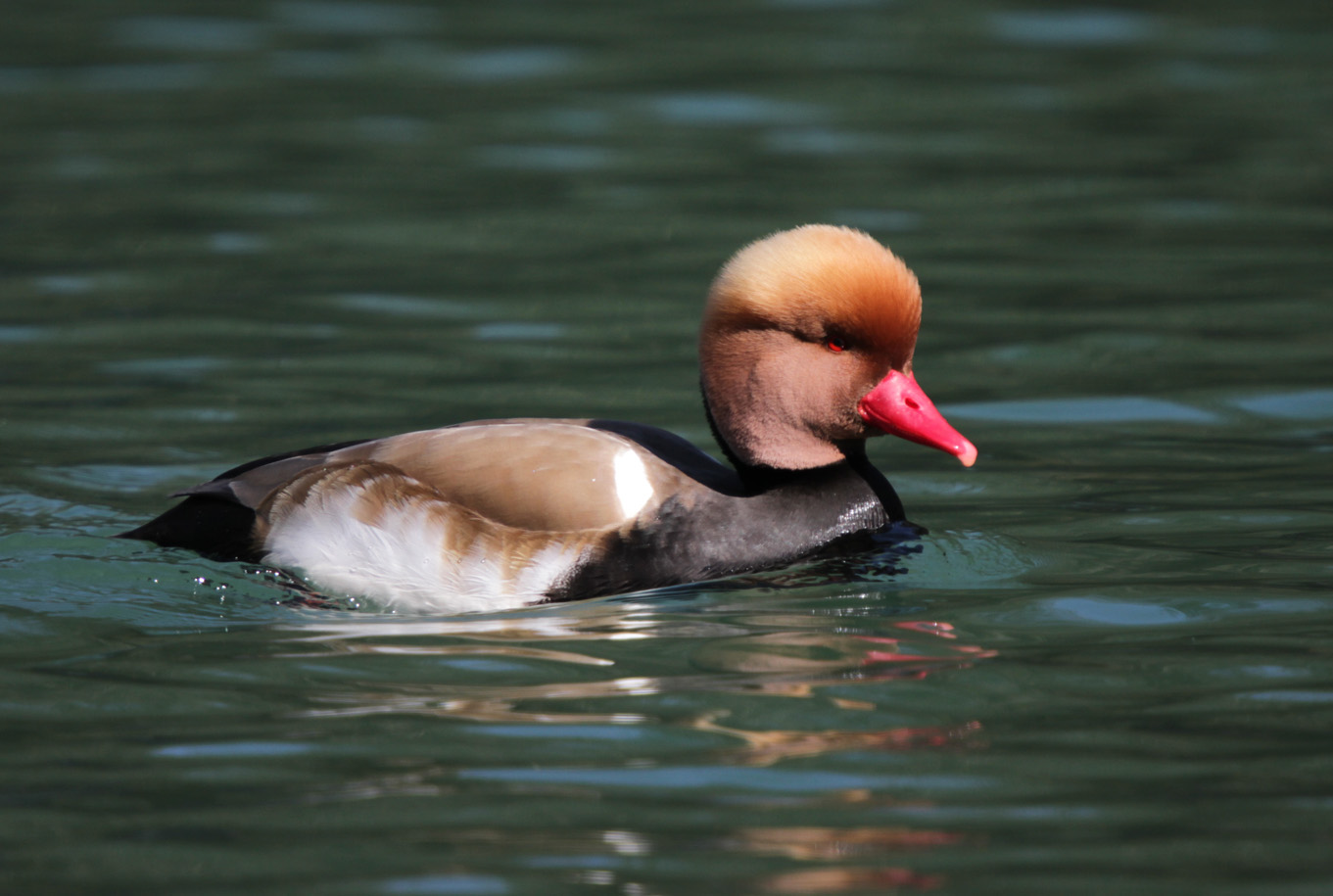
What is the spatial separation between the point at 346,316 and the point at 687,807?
6014 millimetres

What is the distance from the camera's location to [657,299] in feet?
32.6

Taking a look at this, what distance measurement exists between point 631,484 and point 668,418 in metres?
2.45

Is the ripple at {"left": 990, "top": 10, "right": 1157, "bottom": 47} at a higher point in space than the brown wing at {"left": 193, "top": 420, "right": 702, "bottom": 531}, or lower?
higher

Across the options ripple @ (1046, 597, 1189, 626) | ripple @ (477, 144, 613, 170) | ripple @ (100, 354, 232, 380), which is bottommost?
Result: ripple @ (1046, 597, 1189, 626)

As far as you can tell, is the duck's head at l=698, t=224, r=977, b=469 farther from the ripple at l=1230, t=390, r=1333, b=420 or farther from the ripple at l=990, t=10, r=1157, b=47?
the ripple at l=990, t=10, r=1157, b=47

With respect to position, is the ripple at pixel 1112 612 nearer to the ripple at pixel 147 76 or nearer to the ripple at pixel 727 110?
the ripple at pixel 727 110

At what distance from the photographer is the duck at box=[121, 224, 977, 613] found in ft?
18.5

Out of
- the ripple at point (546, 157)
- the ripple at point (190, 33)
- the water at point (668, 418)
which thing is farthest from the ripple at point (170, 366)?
the ripple at point (190, 33)

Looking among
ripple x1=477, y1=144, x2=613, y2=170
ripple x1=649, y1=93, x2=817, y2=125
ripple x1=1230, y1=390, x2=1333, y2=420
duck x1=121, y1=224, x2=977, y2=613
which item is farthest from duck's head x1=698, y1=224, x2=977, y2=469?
ripple x1=649, y1=93, x2=817, y2=125

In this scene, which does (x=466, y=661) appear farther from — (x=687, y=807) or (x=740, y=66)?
(x=740, y=66)

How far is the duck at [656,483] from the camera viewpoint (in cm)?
564

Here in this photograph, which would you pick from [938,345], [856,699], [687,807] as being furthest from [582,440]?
[938,345]

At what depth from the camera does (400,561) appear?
18.8 feet

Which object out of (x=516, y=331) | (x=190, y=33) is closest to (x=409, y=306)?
(x=516, y=331)
